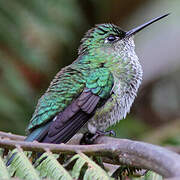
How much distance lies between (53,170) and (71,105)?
1.79 metres

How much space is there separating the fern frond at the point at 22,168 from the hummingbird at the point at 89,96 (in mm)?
1260

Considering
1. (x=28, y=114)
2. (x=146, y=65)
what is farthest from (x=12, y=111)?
(x=146, y=65)

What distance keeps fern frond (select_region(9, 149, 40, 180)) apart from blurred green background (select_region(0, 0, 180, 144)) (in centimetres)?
305

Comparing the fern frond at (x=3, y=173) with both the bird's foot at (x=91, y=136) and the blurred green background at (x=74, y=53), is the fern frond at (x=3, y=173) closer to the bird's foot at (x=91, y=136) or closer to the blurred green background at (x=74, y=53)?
the bird's foot at (x=91, y=136)

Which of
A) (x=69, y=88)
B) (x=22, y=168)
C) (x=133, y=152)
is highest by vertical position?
(x=22, y=168)

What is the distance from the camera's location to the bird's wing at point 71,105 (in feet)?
12.9

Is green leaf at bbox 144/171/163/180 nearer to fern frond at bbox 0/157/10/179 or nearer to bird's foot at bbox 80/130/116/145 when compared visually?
fern frond at bbox 0/157/10/179

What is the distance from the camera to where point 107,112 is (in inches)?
170

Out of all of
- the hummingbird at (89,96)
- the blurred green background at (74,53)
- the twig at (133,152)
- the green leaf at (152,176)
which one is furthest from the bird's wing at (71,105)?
the green leaf at (152,176)

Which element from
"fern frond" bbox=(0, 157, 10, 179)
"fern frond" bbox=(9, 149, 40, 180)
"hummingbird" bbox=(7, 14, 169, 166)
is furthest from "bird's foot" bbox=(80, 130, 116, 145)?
"fern frond" bbox=(0, 157, 10, 179)

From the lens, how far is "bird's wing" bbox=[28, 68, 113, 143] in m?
3.93

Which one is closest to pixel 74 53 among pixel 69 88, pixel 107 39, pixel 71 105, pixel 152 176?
pixel 107 39

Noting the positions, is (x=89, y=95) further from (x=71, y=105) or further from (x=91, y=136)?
(x=91, y=136)

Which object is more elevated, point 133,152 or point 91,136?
point 133,152
